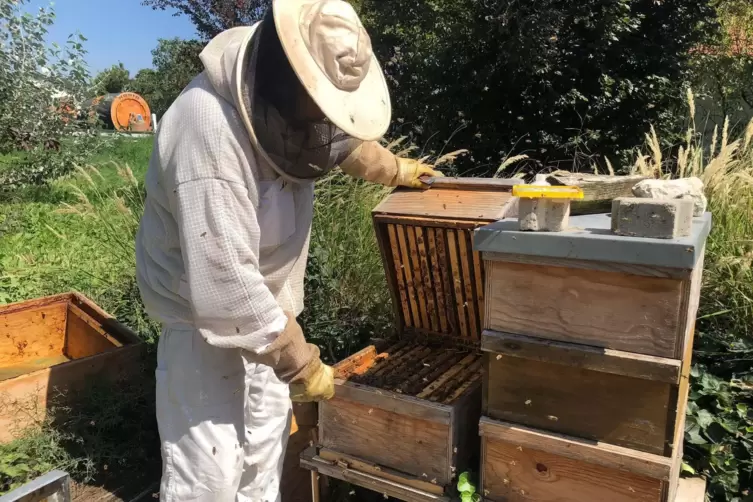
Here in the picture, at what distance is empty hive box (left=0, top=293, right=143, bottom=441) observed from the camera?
2908 millimetres

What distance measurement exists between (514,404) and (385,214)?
1.05 metres

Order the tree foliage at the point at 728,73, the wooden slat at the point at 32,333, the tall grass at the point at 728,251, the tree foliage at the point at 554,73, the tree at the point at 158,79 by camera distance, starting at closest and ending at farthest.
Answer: the tall grass at the point at 728,251 < the wooden slat at the point at 32,333 < the tree foliage at the point at 554,73 < the tree foliage at the point at 728,73 < the tree at the point at 158,79

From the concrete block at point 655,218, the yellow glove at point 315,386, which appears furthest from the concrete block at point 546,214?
the yellow glove at point 315,386

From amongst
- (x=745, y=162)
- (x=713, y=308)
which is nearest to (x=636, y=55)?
(x=745, y=162)

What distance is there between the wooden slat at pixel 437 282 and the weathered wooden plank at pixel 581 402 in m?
0.74

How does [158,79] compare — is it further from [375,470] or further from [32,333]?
[375,470]

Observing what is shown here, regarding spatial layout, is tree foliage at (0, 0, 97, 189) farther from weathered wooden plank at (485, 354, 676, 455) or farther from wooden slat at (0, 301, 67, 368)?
weathered wooden plank at (485, 354, 676, 455)

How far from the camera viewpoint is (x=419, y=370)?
99.1 inches

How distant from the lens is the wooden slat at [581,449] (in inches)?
65.6

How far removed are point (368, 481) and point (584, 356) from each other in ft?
3.49

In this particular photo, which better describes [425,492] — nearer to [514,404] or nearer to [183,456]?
[514,404]

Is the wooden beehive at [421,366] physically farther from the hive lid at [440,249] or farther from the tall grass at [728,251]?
the tall grass at [728,251]

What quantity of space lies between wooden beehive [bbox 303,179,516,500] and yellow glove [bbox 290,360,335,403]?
0.91 ft

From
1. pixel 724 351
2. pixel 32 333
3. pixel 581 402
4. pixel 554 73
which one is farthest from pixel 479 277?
pixel 554 73
